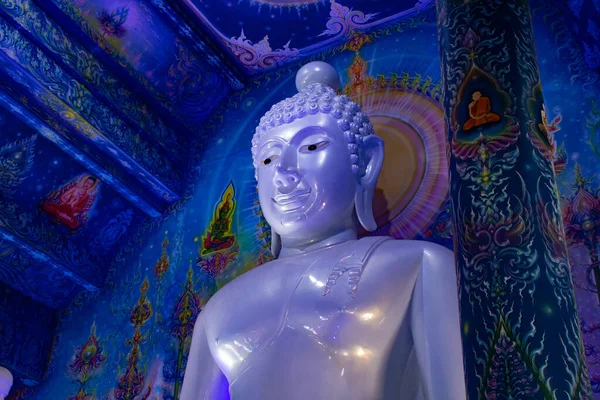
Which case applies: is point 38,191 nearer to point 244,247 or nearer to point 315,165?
point 244,247

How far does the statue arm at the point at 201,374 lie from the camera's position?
142 inches

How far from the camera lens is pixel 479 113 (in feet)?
9.02

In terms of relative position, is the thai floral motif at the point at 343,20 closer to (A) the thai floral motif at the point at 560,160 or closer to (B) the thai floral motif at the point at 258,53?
(B) the thai floral motif at the point at 258,53

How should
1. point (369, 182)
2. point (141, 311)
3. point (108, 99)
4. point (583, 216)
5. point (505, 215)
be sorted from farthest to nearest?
1. point (141, 311)
2. point (108, 99)
3. point (369, 182)
4. point (583, 216)
5. point (505, 215)

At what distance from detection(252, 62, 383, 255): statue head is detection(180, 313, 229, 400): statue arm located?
2.14 ft

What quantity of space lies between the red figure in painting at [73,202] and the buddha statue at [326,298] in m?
1.63

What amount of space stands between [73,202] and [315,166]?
2166 millimetres

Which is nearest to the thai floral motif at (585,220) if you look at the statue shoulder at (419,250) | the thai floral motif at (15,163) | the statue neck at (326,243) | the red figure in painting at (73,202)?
the statue shoulder at (419,250)

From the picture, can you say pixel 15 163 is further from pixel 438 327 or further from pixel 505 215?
pixel 505 215

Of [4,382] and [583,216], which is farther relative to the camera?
[4,382]

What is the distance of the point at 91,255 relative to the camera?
5434mm

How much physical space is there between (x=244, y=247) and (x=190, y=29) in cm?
150

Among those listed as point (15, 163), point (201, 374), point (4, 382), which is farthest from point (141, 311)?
point (201, 374)

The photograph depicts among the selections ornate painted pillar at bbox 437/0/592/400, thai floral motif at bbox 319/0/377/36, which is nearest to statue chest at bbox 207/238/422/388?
ornate painted pillar at bbox 437/0/592/400
